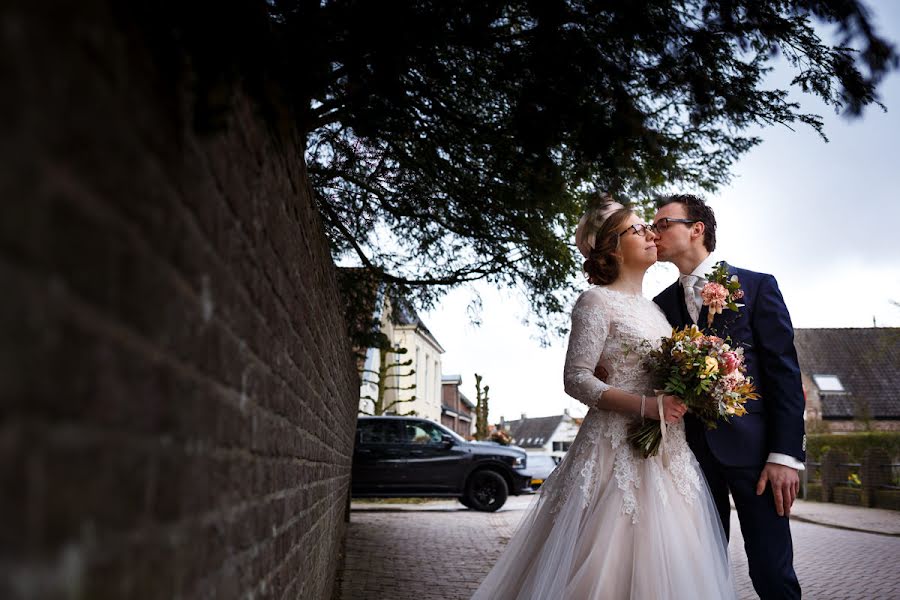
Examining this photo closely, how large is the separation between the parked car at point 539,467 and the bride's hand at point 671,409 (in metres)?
14.4

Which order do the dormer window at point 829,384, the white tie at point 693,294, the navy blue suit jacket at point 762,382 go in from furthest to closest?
1. the dormer window at point 829,384
2. the white tie at point 693,294
3. the navy blue suit jacket at point 762,382

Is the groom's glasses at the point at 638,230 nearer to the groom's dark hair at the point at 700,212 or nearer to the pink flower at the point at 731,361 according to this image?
the groom's dark hair at the point at 700,212

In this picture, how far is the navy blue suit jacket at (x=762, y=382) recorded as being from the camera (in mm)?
3533

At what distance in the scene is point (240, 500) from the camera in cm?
164

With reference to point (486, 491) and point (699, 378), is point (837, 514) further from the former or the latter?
point (699, 378)

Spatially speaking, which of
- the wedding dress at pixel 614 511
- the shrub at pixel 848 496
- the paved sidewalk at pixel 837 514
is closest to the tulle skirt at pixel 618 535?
the wedding dress at pixel 614 511

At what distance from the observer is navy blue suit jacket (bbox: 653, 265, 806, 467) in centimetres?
353

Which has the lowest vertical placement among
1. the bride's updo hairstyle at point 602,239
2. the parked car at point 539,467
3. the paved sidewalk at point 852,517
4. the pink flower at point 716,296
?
the paved sidewalk at point 852,517

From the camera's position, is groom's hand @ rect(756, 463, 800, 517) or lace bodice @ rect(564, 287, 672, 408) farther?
lace bodice @ rect(564, 287, 672, 408)

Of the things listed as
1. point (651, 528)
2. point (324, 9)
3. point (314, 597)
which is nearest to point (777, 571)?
point (651, 528)

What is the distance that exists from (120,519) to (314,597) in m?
3.33

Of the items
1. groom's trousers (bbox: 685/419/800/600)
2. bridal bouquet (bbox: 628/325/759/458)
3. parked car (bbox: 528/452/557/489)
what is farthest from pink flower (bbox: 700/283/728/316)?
parked car (bbox: 528/452/557/489)

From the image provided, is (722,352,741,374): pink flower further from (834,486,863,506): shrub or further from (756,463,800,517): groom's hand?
(834,486,863,506): shrub

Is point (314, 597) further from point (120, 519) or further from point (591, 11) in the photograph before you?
point (120, 519)
